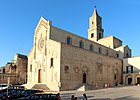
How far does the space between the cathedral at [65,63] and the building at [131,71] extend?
8.91ft

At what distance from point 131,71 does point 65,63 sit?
84.5 ft

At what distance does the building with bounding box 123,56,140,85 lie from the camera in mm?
50406

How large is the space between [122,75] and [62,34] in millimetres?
23522

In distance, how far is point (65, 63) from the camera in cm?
3447

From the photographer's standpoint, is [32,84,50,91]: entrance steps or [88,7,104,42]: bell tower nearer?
[32,84,50,91]: entrance steps

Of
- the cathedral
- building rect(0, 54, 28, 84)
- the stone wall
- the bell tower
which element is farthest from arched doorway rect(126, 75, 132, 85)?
building rect(0, 54, 28, 84)

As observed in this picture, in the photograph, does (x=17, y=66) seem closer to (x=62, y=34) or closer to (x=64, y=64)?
(x=62, y=34)

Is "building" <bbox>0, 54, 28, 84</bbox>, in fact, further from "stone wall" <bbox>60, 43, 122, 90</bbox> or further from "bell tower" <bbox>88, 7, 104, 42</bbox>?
"bell tower" <bbox>88, 7, 104, 42</bbox>

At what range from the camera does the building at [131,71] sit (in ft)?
165

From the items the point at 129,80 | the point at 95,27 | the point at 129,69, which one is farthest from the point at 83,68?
the point at 95,27

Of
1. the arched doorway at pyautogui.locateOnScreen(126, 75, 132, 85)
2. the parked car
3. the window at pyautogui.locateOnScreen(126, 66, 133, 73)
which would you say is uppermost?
the window at pyautogui.locateOnScreen(126, 66, 133, 73)

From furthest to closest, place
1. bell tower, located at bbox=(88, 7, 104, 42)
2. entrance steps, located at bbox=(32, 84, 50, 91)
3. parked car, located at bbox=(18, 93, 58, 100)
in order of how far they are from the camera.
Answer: bell tower, located at bbox=(88, 7, 104, 42) < entrance steps, located at bbox=(32, 84, 50, 91) < parked car, located at bbox=(18, 93, 58, 100)

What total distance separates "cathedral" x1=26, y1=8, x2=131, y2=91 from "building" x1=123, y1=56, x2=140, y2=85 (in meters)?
2.72

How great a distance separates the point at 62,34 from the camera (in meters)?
40.5
